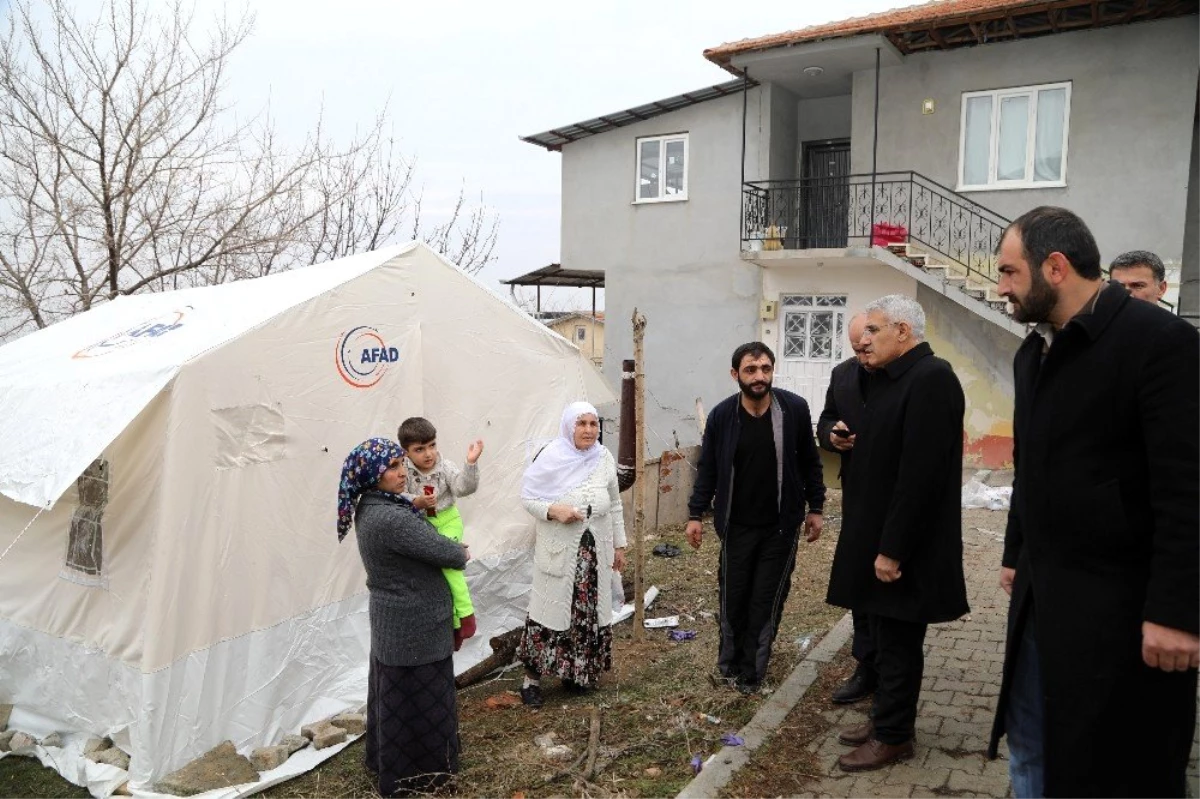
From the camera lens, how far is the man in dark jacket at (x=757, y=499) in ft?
15.4

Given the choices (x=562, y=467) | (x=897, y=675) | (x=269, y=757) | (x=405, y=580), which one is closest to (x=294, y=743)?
(x=269, y=757)

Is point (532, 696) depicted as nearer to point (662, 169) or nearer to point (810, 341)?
point (810, 341)

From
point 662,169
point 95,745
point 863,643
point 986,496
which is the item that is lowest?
point 95,745

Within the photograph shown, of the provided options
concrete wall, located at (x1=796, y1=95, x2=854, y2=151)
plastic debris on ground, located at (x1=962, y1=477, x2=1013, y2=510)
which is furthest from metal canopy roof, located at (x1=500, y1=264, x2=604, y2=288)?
plastic debris on ground, located at (x1=962, y1=477, x2=1013, y2=510)

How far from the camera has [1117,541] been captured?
2248 mm

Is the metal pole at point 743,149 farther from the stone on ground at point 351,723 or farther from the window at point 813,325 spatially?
the stone on ground at point 351,723

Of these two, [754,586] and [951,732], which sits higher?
[754,586]

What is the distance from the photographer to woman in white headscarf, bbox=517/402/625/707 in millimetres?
5004

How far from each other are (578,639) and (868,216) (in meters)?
11.4

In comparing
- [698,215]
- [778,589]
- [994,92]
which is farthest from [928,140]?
[778,589]

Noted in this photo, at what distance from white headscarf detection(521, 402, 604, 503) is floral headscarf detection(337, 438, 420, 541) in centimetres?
133

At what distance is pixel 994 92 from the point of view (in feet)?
43.4

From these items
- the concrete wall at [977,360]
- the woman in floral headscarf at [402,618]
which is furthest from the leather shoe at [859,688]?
the concrete wall at [977,360]

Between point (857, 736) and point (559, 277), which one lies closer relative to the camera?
point (857, 736)
